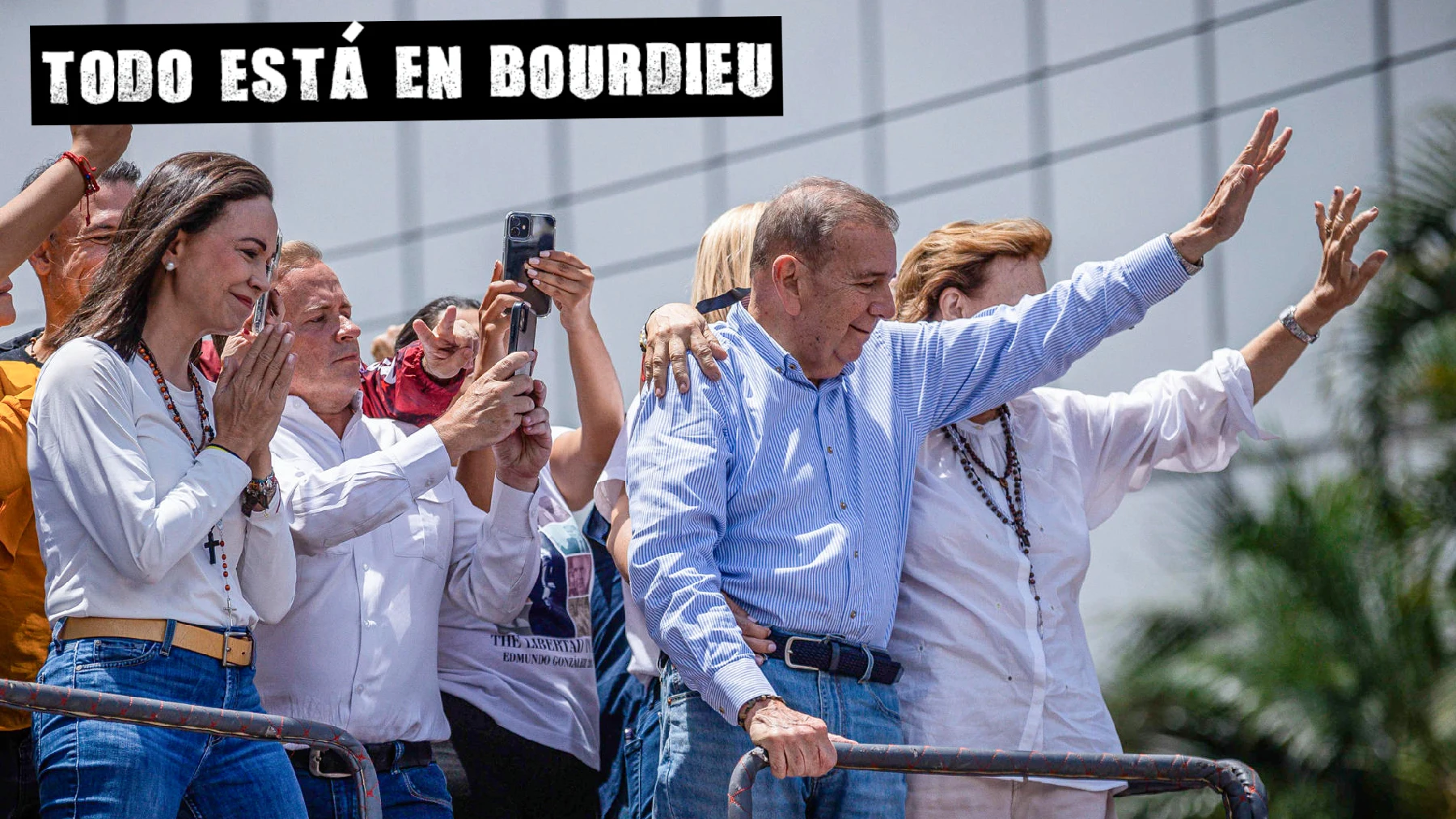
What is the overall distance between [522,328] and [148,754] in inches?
57.6

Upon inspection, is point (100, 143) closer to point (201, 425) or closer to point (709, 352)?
point (201, 425)

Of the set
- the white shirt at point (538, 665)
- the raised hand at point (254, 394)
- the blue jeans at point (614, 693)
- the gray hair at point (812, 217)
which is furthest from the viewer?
the white shirt at point (538, 665)

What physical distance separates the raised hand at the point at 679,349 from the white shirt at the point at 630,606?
34cm

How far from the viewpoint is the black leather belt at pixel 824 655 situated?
3.66m

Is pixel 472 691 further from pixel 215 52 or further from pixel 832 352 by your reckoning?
pixel 215 52

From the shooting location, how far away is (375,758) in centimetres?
413

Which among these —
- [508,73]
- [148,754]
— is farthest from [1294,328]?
[508,73]

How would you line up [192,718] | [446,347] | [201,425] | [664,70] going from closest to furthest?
[192,718] → [201,425] → [446,347] → [664,70]

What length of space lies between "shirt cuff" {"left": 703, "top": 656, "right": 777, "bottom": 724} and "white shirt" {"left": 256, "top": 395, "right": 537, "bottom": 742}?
3.19 feet

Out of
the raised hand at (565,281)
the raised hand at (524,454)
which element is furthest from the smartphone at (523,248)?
the raised hand at (524,454)

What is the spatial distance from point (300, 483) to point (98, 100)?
8.67 feet

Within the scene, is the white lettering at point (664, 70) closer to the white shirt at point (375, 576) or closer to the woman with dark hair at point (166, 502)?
the white shirt at point (375, 576)

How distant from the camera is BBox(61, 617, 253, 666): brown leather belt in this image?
3414mm

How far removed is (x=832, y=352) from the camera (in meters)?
3.97
